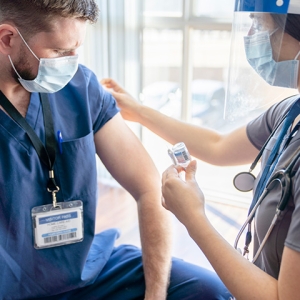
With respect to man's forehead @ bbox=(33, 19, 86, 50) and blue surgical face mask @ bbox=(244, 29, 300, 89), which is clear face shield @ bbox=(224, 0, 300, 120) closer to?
blue surgical face mask @ bbox=(244, 29, 300, 89)

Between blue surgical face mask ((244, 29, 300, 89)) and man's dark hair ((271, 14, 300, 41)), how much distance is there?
5 cm

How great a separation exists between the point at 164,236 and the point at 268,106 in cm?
61

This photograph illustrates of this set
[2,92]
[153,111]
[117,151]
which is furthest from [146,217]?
[2,92]

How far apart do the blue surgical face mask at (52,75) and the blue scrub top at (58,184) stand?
6 cm

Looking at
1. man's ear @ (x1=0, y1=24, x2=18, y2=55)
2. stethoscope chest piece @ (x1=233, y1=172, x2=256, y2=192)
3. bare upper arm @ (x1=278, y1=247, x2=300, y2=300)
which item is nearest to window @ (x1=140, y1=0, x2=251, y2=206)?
stethoscope chest piece @ (x1=233, y1=172, x2=256, y2=192)

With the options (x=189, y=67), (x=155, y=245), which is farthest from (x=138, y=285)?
(x=189, y=67)

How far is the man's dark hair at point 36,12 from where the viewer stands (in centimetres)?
128

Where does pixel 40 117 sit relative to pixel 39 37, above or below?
below

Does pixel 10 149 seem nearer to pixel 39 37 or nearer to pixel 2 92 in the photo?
pixel 2 92

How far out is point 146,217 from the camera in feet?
5.20

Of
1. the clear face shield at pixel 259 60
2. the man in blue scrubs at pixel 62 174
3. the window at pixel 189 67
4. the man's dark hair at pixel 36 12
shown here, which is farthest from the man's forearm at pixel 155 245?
the window at pixel 189 67

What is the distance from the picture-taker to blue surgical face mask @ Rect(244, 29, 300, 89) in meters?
1.10

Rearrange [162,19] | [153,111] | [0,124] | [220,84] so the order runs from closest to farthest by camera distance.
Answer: [0,124]
[153,111]
[162,19]
[220,84]

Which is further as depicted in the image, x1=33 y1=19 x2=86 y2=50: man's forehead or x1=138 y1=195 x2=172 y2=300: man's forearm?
x1=138 y1=195 x2=172 y2=300: man's forearm
